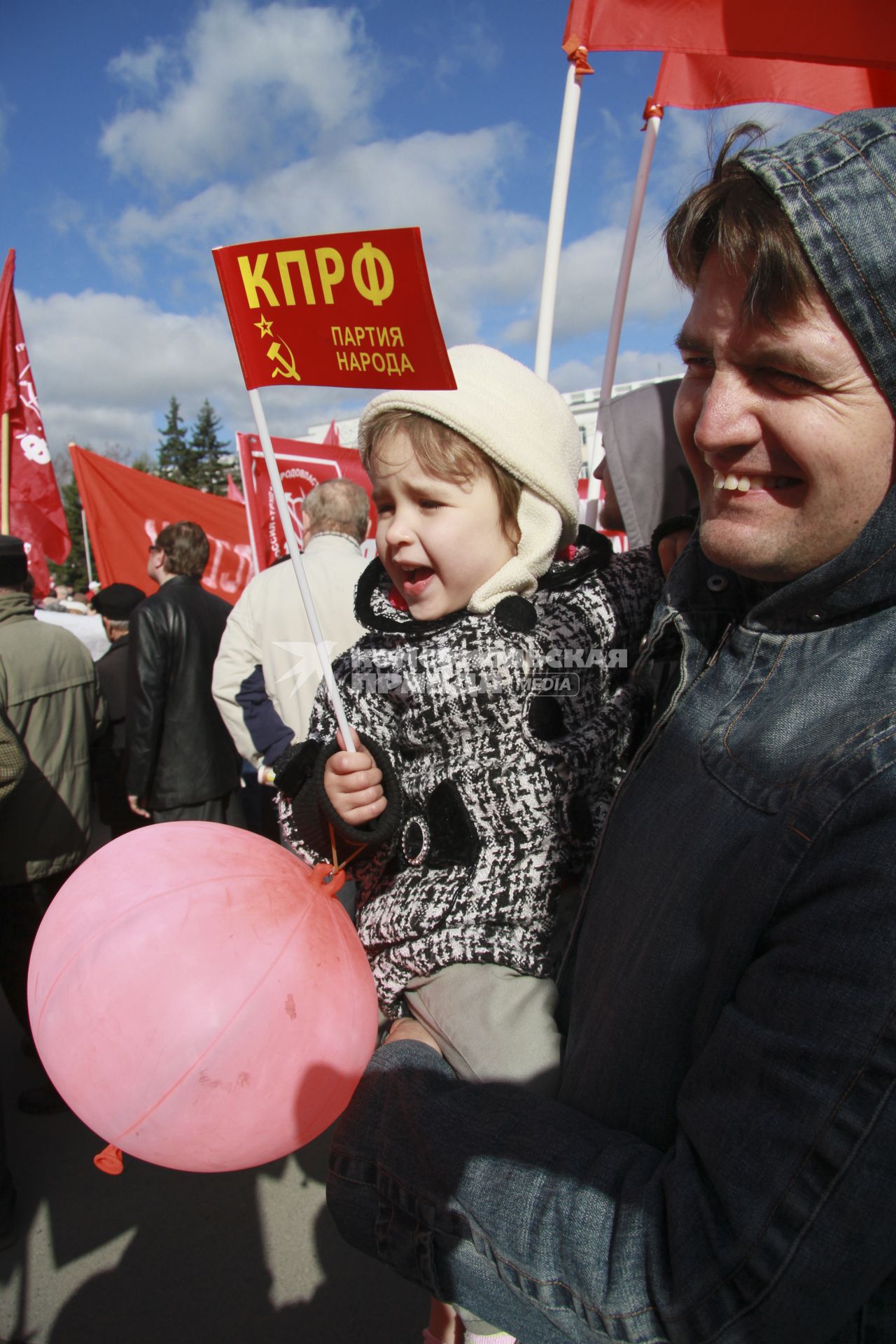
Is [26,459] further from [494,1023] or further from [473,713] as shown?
[494,1023]

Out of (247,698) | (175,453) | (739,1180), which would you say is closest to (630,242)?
(247,698)

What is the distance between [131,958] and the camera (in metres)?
1.12

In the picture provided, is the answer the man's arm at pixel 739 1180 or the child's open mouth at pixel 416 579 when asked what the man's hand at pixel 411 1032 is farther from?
the child's open mouth at pixel 416 579

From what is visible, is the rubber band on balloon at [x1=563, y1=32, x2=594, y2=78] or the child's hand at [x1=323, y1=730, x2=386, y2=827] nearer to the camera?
the child's hand at [x1=323, y1=730, x2=386, y2=827]

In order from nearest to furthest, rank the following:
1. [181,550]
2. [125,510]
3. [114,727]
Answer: [181,550]
[114,727]
[125,510]

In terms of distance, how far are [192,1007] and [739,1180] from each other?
720 mm

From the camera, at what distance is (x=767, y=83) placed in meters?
3.15

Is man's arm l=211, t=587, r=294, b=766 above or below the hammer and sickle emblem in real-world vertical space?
below

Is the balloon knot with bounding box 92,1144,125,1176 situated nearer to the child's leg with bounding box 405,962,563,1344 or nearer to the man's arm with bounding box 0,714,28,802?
the child's leg with bounding box 405,962,563,1344

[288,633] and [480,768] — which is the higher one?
[288,633]

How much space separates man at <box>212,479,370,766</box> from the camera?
4.21 meters

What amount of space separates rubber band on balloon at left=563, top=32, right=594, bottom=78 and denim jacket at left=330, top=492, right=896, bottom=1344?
97.8 inches

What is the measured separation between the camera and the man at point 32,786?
3.64 meters

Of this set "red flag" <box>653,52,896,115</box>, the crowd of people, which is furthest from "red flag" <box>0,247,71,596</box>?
the crowd of people
